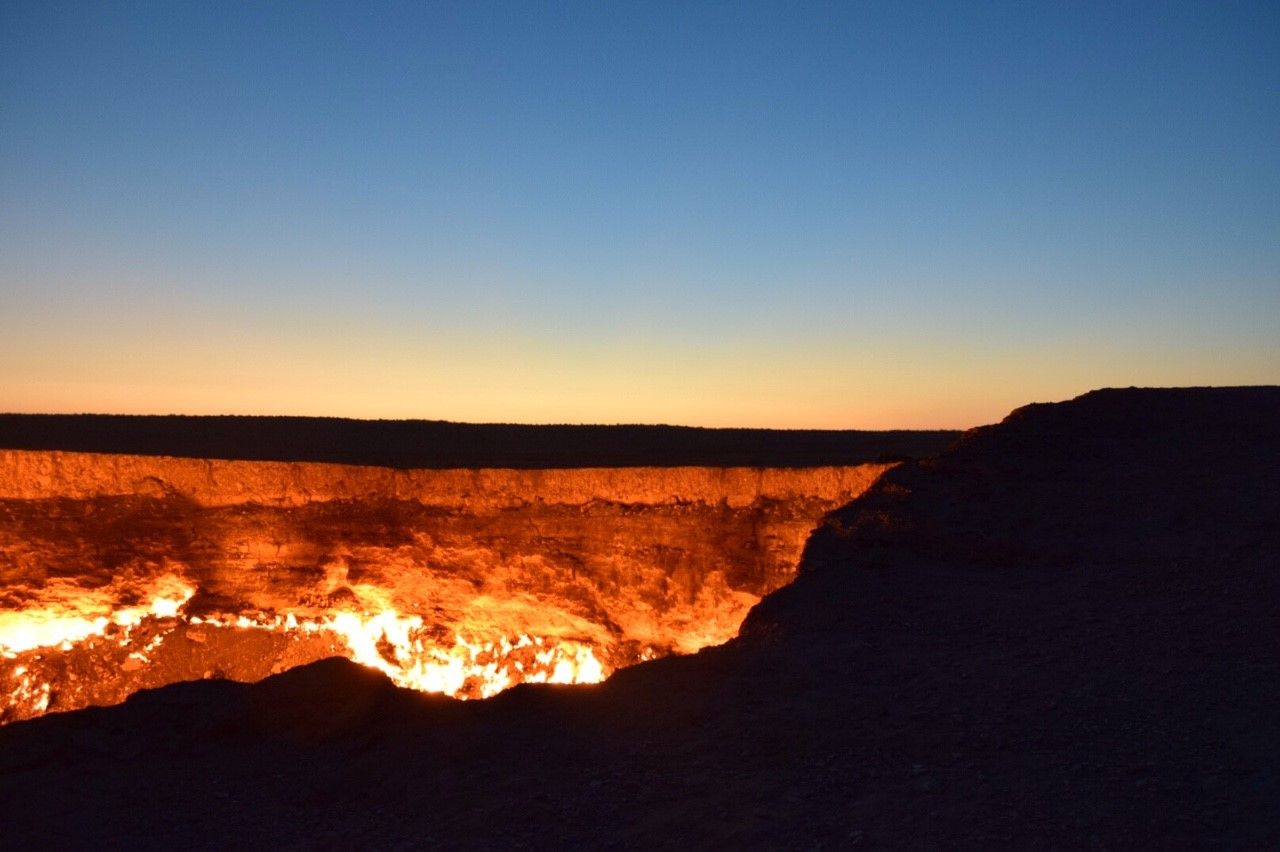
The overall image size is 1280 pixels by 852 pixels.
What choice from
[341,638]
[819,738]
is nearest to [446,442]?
[341,638]

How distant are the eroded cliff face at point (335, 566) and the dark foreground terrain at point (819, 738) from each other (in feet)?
14.2

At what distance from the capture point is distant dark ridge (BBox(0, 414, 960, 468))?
1397cm

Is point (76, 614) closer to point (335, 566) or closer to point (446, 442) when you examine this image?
point (335, 566)

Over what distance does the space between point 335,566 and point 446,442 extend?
6.67 metres

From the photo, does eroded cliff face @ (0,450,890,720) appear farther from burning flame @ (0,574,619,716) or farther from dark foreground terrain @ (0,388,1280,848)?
dark foreground terrain @ (0,388,1280,848)

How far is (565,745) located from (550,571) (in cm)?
683

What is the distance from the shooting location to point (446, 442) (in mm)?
18266

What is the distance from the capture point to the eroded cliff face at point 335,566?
11.3 meters

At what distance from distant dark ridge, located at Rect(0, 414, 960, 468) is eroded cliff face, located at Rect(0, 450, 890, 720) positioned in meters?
0.81

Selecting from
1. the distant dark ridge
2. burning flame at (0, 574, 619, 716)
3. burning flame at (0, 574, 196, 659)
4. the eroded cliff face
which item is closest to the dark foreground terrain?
the eroded cliff face

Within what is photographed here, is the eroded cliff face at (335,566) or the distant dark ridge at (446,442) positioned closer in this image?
the eroded cliff face at (335,566)

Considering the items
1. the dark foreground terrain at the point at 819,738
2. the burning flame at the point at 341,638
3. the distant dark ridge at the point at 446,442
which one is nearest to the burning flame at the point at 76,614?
the burning flame at the point at 341,638

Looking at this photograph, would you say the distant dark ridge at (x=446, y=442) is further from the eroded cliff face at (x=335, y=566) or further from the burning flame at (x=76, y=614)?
the burning flame at (x=76, y=614)

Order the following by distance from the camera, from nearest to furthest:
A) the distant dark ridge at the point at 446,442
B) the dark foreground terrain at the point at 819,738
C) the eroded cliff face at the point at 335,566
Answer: the dark foreground terrain at the point at 819,738 < the eroded cliff face at the point at 335,566 < the distant dark ridge at the point at 446,442
